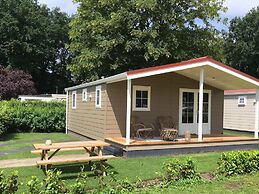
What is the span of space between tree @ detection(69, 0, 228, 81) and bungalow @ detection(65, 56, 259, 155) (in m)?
7.59

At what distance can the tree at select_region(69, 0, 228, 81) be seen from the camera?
871 inches

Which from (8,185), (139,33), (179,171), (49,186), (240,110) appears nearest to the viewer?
(8,185)

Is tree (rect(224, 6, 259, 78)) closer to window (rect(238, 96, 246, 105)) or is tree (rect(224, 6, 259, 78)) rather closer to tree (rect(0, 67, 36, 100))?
window (rect(238, 96, 246, 105))

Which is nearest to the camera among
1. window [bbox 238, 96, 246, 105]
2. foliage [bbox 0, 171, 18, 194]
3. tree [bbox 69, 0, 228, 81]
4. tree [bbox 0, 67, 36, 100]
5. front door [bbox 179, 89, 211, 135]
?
foliage [bbox 0, 171, 18, 194]

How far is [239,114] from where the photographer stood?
20062mm

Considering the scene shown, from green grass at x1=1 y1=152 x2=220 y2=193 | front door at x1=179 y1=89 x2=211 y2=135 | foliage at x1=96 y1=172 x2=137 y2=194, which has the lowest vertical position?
green grass at x1=1 y1=152 x2=220 y2=193

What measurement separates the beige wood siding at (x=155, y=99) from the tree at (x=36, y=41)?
92.2 feet

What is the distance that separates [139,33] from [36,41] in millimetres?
22625

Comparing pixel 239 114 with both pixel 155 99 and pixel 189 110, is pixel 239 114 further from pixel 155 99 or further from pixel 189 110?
pixel 155 99

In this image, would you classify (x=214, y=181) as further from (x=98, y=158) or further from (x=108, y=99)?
(x=108, y=99)

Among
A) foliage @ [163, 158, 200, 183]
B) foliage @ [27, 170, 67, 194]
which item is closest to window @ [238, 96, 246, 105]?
foliage @ [163, 158, 200, 183]

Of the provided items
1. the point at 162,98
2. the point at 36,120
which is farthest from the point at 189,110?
the point at 36,120

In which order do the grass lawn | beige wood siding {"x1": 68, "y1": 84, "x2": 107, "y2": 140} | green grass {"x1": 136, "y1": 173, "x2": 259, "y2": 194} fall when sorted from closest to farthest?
green grass {"x1": 136, "y1": 173, "x2": 259, "y2": 194}, the grass lawn, beige wood siding {"x1": 68, "y1": 84, "x2": 107, "y2": 140}

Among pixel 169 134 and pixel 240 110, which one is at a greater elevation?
pixel 240 110
